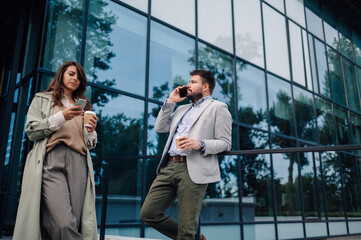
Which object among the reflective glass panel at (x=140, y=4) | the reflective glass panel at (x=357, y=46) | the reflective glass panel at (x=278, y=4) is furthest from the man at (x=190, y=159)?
the reflective glass panel at (x=357, y=46)

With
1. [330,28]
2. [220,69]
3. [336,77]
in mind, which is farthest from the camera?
[330,28]

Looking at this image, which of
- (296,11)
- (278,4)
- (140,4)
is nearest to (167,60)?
(140,4)

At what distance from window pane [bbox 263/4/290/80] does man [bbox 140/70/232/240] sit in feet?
25.1

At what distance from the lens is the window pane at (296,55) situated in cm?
1085

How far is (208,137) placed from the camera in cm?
268

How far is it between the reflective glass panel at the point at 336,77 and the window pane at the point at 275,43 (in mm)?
3052

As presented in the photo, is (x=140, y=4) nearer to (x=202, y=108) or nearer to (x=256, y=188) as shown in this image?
(x=202, y=108)

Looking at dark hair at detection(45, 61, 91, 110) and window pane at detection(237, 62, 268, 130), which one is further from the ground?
window pane at detection(237, 62, 268, 130)

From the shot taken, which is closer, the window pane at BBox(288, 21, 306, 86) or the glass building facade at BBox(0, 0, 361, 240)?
the glass building facade at BBox(0, 0, 361, 240)

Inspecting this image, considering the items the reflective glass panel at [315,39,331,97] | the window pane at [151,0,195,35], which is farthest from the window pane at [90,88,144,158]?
the reflective glass panel at [315,39,331,97]

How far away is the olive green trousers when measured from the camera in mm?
2422

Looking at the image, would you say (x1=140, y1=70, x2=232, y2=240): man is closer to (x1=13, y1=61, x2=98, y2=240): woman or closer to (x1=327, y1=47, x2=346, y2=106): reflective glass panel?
(x1=13, y1=61, x2=98, y2=240): woman

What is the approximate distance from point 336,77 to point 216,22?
22.1ft

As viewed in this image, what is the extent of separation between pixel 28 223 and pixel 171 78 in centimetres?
548
